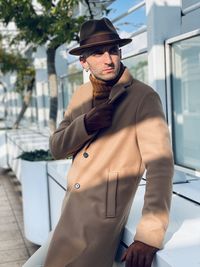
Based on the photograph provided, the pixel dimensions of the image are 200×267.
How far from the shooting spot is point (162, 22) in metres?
3.47

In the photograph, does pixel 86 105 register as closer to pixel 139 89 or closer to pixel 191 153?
pixel 139 89

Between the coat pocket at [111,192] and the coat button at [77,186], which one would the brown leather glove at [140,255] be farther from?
the coat button at [77,186]

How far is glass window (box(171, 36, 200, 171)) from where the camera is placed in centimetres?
324

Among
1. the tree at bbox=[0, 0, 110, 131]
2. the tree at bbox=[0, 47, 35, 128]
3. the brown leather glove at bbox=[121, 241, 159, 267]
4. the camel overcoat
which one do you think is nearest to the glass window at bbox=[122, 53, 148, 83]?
the tree at bbox=[0, 0, 110, 131]

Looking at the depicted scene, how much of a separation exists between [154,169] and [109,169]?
0.25m

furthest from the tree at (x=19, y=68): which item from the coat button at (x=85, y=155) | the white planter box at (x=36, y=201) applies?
the coat button at (x=85, y=155)

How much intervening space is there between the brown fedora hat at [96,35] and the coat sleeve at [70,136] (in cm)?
33

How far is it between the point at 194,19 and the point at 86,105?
193 centimetres

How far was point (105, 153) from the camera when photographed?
6.66 ft

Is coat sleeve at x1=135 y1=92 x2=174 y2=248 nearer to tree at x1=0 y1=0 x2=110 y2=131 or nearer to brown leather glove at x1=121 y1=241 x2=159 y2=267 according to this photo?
brown leather glove at x1=121 y1=241 x2=159 y2=267

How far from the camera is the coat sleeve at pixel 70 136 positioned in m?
2.03

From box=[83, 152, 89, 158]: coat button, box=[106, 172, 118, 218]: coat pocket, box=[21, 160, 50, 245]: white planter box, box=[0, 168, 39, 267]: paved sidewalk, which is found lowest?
box=[0, 168, 39, 267]: paved sidewalk

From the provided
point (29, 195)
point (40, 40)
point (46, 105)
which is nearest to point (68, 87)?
point (46, 105)

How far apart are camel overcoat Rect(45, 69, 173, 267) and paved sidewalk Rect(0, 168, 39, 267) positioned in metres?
2.86
